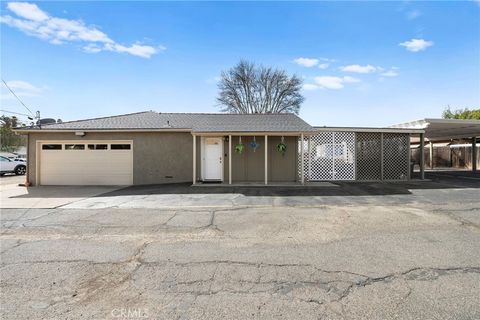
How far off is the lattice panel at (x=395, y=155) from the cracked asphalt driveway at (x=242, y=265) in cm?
792

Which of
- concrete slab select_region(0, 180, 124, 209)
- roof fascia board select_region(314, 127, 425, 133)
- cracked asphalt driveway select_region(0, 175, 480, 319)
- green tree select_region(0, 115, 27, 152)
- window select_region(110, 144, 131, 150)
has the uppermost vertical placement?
green tree select_region(0, 115, 27, 152)

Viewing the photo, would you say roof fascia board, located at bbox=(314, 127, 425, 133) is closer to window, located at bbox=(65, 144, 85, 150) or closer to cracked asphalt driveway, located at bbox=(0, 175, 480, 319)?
cracked asphalt driveway, located at bbox=(0, 175, 480, 319)

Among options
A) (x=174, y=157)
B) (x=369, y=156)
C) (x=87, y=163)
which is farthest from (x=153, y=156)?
(x=369, y=156)

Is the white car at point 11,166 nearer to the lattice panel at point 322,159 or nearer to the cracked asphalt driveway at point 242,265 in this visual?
the cracked asphalt driveway at point 242,265

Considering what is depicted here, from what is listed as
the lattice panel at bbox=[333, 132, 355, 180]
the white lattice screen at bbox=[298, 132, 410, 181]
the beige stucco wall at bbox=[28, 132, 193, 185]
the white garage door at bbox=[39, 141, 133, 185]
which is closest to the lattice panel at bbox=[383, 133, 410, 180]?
the white lattice screen at bbox=[298, 132, 410, 181]

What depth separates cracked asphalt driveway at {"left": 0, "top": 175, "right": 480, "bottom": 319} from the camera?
3.01 metres

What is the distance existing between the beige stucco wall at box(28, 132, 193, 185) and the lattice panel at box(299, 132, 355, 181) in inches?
237

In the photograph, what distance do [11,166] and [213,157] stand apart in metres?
15.0

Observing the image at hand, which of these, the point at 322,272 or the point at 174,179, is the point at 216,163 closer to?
the point at 174,179

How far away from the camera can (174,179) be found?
1391 centimetres

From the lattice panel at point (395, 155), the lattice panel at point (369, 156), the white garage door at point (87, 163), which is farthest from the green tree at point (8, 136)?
the lattice panel at point (395, 155)

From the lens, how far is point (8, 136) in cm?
4328

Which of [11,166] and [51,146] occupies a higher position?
[51,146]

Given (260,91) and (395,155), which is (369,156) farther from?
(260,91)
